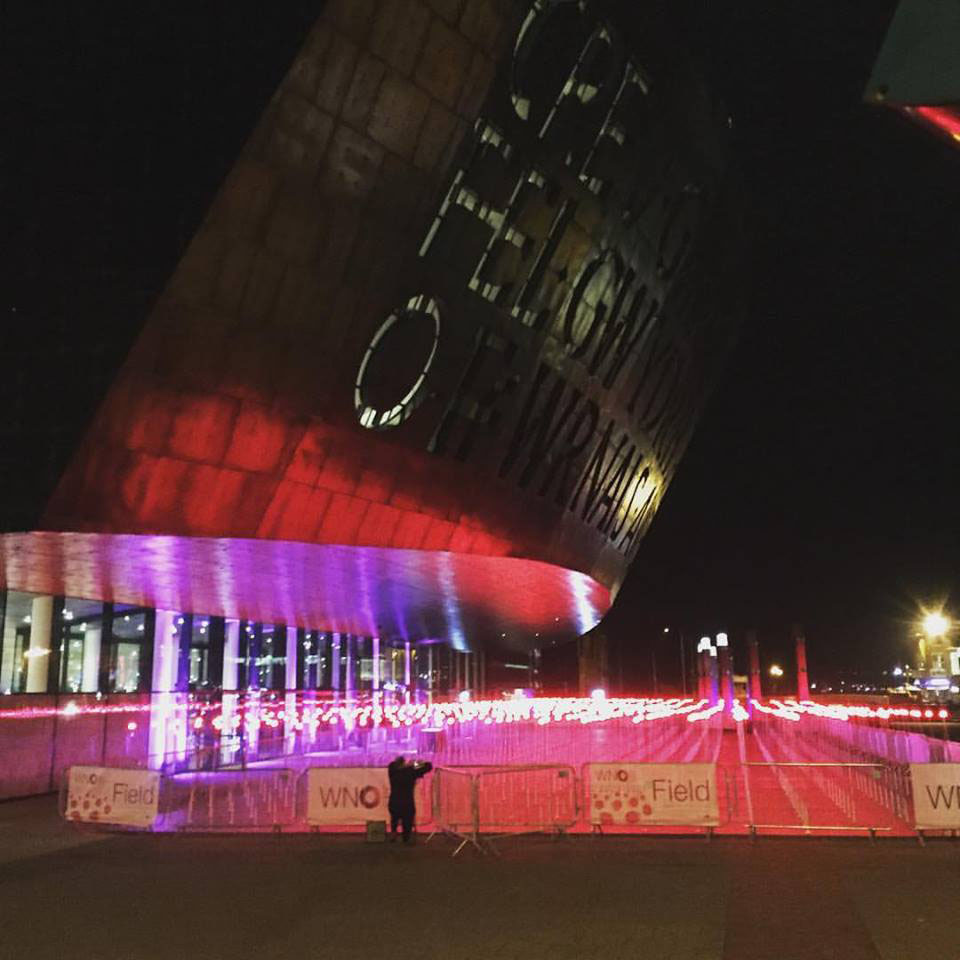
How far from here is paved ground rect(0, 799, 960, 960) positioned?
8719 mm

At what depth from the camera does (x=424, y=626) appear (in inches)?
1577

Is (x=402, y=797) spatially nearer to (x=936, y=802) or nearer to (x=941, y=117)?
(x=936, y=802)

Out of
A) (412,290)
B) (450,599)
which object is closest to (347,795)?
(412,290)

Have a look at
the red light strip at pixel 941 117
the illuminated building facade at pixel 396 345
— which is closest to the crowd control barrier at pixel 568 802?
the illuminated building facade at pixel 396 345

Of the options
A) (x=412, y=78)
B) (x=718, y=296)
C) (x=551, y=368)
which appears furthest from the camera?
(x=718, y=296)

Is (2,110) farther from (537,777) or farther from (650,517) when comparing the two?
(650,517)

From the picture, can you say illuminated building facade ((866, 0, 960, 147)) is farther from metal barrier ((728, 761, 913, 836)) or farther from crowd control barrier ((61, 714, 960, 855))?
crowd control barrier ((61, 714, 960, 855))

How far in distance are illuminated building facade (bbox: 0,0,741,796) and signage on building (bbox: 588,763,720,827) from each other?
6741 millimetres

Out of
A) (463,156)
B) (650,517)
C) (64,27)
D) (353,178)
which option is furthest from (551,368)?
(650,517)

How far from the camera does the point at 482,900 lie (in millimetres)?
10617

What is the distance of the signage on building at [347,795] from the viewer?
49.5 ft

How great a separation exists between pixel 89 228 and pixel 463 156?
20.0 feet

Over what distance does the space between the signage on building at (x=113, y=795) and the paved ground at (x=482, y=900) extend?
0.97 m

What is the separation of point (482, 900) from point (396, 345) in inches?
389
